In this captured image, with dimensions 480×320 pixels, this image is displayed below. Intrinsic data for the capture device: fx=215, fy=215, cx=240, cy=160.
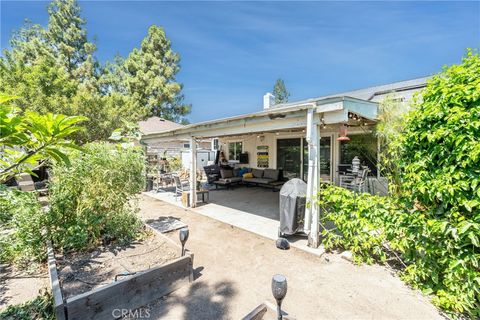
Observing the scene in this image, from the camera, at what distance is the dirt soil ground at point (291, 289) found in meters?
2.62

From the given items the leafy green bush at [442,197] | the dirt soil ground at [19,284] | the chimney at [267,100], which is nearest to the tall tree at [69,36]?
the chimney at [267,100]

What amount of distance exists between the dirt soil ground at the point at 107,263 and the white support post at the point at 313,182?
8.37 feet

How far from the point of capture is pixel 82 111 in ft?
35.4

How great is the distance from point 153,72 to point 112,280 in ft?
71.1

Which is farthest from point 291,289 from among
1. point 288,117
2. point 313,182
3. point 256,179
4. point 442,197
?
point 256,179

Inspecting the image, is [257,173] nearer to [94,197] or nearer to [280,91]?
[94,197]

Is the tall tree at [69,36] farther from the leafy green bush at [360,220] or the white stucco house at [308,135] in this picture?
the leafy green bush at [360,220]

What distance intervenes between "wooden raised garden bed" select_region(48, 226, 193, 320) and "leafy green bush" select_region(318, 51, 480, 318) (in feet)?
10.5

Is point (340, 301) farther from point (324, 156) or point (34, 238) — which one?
point (324, 156)

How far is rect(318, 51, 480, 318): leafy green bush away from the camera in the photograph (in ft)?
7.88

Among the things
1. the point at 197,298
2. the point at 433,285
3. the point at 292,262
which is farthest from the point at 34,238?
the point at 433,285

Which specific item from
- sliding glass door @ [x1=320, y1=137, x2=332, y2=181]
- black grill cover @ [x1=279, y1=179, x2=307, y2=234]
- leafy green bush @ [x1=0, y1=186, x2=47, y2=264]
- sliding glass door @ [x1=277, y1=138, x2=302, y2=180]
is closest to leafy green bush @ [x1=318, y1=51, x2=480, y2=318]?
black grill cover @ [x1=279, y1=179, x2=307, y2=234]

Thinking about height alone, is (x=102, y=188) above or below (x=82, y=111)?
below

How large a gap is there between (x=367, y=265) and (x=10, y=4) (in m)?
10.8
